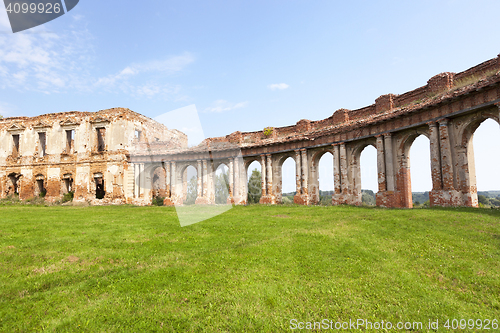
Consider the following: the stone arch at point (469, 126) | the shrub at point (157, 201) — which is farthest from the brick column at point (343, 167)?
the shrub at point (157, 201)

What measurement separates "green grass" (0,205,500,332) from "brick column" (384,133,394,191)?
906 cm

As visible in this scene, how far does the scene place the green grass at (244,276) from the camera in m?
5.02

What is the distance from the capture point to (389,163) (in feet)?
65.7

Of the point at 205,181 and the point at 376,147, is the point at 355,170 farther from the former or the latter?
the point at 205,181

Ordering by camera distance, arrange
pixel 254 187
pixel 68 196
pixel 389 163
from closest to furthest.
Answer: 1. pixel 389 163
2. pixel 68 196
3. pixel 254 187

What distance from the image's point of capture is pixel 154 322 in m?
4.88

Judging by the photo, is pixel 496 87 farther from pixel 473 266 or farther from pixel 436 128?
pixel 473 266

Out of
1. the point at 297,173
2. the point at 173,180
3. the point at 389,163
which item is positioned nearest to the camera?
the point at 389,163

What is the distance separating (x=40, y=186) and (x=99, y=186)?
268 inches

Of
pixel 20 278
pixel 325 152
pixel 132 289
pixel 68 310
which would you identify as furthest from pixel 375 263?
pixel 325 152

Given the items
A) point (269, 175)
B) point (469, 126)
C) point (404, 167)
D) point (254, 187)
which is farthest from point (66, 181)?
point (469, 126)

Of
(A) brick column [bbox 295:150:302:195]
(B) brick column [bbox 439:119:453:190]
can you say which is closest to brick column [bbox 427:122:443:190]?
(B) brick column [bbox 439:119:453:190]

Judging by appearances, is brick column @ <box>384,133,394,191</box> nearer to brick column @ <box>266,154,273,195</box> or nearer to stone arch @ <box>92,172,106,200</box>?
brick column @ <box>266,154,273,195</box>

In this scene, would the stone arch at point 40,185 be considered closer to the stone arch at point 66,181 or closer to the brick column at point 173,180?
the stone arch at point 66,181
